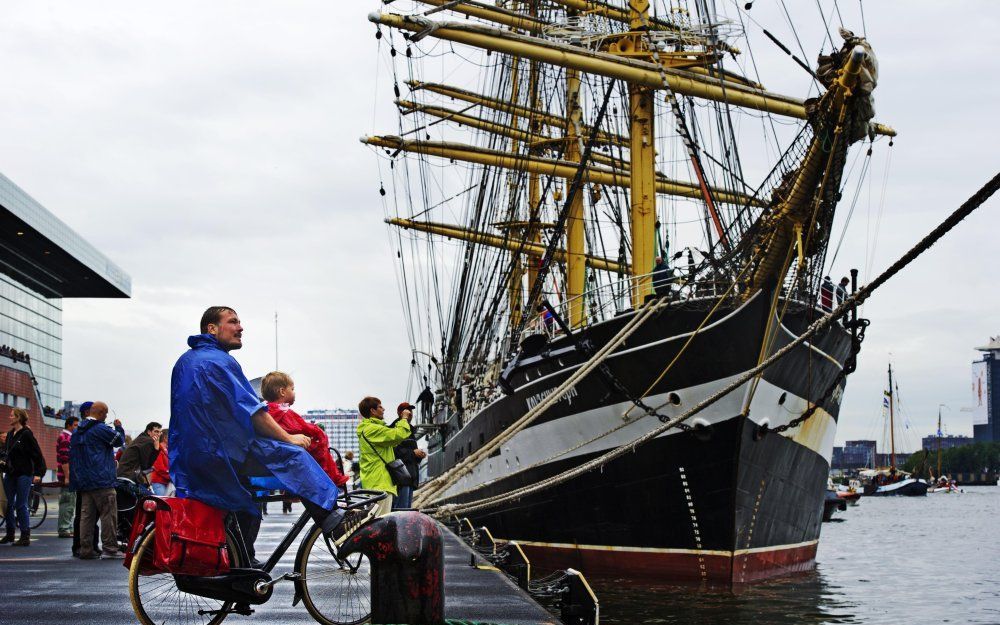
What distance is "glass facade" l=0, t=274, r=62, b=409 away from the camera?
56.1 meters

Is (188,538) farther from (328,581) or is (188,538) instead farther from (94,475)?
(94,475)

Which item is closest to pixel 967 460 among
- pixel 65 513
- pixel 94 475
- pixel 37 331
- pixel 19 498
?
pixel 37 331

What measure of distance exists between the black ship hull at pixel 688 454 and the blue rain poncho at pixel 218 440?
495 inches

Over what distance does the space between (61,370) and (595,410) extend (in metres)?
55.1

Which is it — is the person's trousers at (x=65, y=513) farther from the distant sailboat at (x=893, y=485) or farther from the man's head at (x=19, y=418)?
the distant sailboat at (x=893, y=485)

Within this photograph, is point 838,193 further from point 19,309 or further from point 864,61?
point 19,309

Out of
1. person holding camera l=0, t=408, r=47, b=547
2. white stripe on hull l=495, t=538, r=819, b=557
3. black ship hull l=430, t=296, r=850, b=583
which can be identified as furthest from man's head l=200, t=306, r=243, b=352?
white stripe on hull l=495, t=538, r=819, b=557

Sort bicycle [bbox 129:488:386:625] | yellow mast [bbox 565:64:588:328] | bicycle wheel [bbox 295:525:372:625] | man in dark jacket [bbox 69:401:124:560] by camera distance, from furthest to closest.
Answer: yellow mast [bbox 565:64:588:328] < man in dark jacket [bbox 69:401:124:560] < bicycle wheel [bbox 295:525:372:625] < bicycle [bbox 129:488:386:625]

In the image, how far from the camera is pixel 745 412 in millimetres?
18000

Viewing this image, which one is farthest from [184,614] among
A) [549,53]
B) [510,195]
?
[510,195]

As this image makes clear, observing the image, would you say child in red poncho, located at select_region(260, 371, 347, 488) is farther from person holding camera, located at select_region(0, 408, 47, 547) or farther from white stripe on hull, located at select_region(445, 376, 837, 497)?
white stripe on hull, located at select_region(445, 376, 837, 497)

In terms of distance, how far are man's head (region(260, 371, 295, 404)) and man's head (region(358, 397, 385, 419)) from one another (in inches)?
182

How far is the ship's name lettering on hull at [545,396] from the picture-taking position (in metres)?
19.8

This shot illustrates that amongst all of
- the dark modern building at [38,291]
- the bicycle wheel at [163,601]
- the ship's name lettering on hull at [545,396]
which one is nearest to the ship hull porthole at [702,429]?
the ship's name lettering on hull at [545,396]
